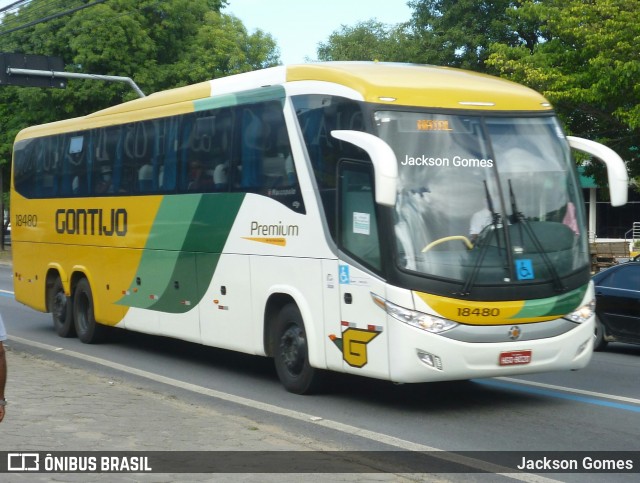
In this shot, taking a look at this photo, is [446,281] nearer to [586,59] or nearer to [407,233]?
[407,233]

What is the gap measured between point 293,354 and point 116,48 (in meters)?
34.2

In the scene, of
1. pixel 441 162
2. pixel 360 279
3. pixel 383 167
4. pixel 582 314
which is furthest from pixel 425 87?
pixel 582 314

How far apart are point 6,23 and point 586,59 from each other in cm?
2770

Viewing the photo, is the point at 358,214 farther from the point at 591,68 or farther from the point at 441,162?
the point at 591,68

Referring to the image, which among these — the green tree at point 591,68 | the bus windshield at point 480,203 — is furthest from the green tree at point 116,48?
the bus windshield at point 480,203

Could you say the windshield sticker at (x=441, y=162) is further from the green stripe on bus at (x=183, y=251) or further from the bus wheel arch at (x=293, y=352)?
the green stripe on bus at (x=183, y=251)

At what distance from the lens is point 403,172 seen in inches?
409

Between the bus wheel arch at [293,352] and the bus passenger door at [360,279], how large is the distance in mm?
711

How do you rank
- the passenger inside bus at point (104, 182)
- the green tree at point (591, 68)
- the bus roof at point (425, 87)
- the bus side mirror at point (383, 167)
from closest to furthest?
the bus side mirror at point (383, 167)
the bus roof at point (425, 87)
the passenger inside bus at point (104, 182)
the green tree at point (591, 68)

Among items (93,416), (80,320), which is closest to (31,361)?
(80,320)

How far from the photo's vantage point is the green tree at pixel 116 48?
144 feet

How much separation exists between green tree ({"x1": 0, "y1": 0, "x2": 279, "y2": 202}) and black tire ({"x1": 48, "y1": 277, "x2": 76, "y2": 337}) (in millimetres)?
25454

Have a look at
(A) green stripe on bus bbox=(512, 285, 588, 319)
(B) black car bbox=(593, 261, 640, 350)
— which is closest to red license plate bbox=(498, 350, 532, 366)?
(A) green stripe on bus bbox=(512, 285, 588, 319)

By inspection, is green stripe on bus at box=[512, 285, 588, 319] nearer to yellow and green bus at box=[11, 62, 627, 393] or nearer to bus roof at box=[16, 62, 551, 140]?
yellow and green bus at box=[11, 62, 627, 393]
